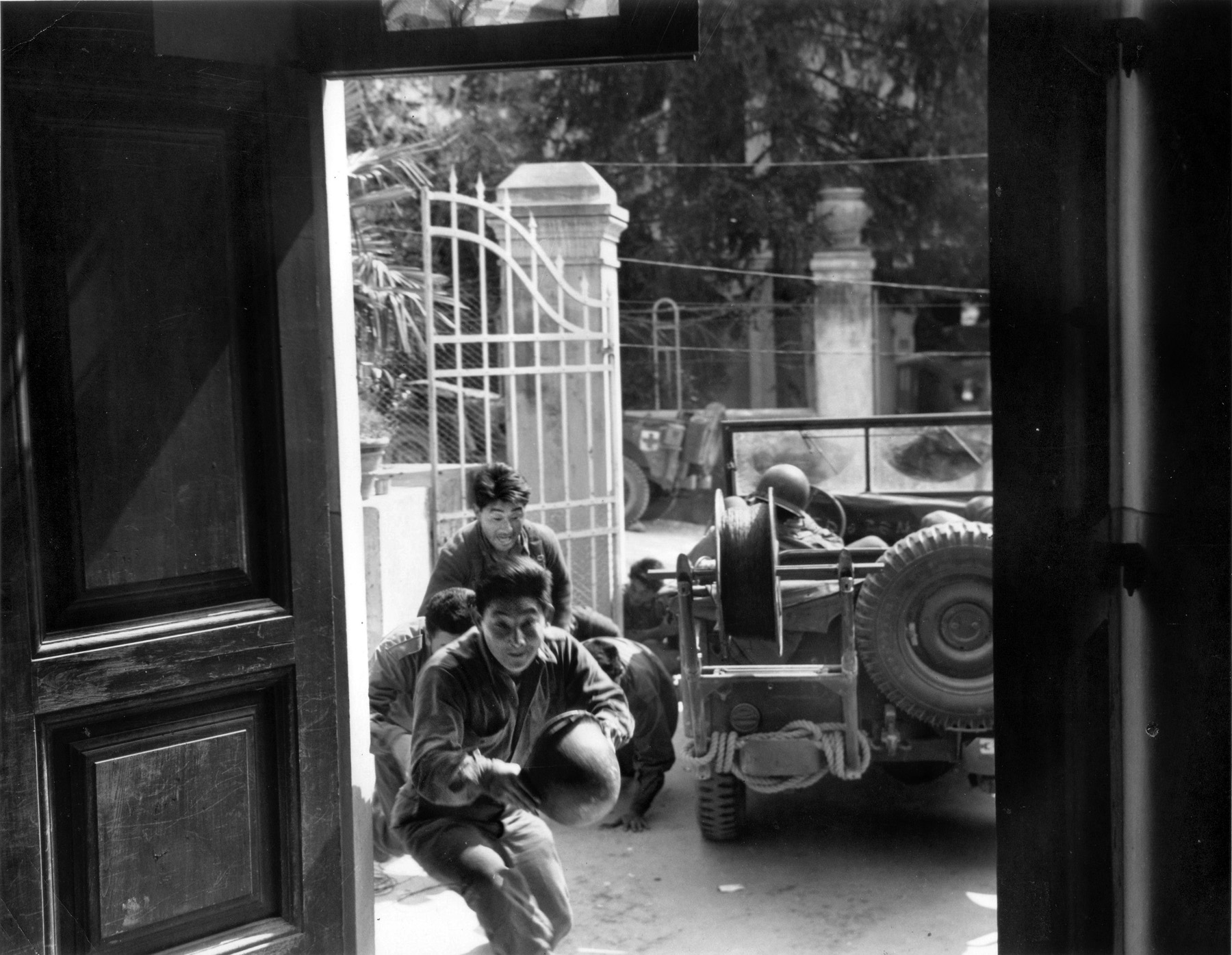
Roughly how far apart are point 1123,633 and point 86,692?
1.87 meters

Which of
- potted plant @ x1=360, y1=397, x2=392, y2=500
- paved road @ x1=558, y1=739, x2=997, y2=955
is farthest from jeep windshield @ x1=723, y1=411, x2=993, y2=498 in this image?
potted plant @ x1=360, y1=397, x2=392, y2=500

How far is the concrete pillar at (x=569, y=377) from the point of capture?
7.03m

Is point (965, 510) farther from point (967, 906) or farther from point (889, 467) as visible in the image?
point (967, 906)

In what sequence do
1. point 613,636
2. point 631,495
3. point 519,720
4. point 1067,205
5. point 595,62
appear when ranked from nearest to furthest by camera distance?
point 1067,205, point 595,62, point 519,720, point 613,636, point 631,495

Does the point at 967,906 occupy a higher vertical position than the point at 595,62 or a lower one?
lower

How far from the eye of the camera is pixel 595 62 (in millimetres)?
2449

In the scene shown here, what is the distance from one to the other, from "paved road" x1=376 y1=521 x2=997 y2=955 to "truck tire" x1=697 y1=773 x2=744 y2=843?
0.21 feet

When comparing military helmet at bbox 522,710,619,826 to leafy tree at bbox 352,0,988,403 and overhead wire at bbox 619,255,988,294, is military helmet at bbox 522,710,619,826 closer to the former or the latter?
leafy tree at bbox 352,0,988,403

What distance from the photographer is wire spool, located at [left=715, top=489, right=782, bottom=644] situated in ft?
14.4

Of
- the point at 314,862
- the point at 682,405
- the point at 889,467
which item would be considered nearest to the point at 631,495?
the point at 682,405

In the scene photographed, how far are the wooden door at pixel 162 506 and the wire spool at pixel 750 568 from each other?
6.68ft

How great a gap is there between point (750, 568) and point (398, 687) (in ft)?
4.41

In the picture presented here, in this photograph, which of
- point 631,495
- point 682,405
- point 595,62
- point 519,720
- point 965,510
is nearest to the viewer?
point 595,62

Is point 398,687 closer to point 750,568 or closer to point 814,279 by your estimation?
point 750,568
